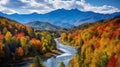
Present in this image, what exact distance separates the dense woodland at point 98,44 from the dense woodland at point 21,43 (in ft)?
4.46

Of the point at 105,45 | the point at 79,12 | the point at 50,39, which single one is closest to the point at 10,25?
the point at 50,39

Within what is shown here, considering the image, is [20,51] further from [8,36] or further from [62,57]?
[62,57]

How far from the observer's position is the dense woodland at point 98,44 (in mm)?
16337

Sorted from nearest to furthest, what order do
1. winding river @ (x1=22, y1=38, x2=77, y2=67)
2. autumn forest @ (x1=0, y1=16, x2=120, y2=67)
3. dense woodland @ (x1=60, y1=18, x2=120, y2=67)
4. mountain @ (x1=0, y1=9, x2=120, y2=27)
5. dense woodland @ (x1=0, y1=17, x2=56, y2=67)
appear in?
dense woodland @ (x1=60, y1=18, x2=120, y2=67) → autumn forest @ (x1=0, y1=16, x2=120, y2=67) → mountain @ (x1=0, y1=9, x2=120, y2=27) → winding river @ (x1=22, y1=38, x2=77, y2=67) → dense woodland @ (x1=0, y1=17, x2=56, y2=67)

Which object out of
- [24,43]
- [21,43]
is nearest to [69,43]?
[24,43]

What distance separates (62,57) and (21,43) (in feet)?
9.46

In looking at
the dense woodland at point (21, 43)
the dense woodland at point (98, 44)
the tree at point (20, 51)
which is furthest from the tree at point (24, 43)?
the dense woodland at point (98, 44)

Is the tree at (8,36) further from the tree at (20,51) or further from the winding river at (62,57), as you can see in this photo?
the winding river at (62,57)

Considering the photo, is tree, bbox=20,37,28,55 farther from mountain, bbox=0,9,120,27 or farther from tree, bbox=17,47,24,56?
mountain, bbox=0,9,120,27

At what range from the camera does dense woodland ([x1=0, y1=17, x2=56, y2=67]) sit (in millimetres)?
19766

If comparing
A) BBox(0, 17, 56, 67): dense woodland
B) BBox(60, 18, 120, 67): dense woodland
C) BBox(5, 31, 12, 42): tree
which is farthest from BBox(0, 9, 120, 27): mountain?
BBox(5, 31, 12, 42): tree

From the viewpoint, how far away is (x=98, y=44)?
17.8 m

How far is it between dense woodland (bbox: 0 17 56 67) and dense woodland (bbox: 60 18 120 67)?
136cm

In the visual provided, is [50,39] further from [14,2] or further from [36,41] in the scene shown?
[14,2]
